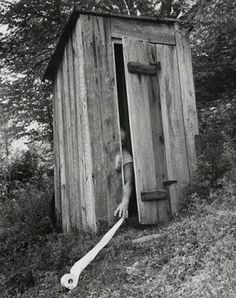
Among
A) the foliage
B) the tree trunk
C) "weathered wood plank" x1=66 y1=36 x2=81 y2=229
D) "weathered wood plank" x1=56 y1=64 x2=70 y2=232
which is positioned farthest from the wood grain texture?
the tree trunk

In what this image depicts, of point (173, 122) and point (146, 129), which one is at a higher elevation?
point (173, 122)

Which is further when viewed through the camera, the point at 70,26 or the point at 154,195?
the point at 70,26

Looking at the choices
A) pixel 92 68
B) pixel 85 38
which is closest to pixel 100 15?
pixel 85 38

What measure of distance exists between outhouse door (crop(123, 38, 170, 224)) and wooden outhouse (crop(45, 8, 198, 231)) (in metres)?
0.01

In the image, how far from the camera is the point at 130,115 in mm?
5801

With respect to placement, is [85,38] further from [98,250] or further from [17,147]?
[17,147]

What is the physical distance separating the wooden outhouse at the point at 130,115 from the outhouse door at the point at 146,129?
0.01 metres

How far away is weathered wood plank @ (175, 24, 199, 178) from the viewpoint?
20.6 feet

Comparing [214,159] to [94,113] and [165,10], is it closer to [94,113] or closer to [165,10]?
[94,113]

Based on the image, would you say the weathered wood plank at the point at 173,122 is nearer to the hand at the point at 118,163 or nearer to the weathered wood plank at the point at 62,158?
the hand at the point at 118,163

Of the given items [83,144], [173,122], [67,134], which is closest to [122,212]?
[83,144]

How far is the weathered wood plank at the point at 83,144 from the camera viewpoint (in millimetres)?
5452

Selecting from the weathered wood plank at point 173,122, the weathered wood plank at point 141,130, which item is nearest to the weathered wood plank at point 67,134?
the weathered wood plank at point 141,130

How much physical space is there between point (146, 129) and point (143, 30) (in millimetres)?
1667
